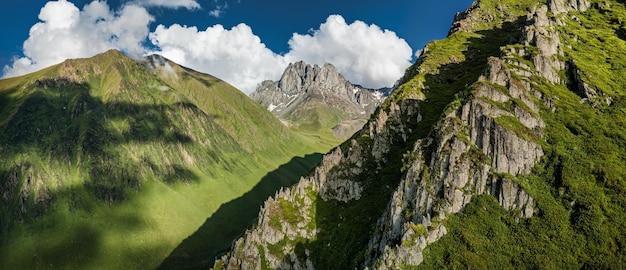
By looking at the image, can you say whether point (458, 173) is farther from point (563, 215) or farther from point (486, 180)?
point (563, 215)

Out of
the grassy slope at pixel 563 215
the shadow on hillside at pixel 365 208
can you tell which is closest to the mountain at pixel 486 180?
the grassy slope at pixel 563 215

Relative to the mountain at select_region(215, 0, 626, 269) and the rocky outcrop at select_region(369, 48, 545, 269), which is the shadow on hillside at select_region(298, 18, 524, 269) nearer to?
the mountain at select_region(215, 0, 626, 269)

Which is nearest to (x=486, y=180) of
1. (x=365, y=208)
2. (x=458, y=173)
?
(x=458, y=173)

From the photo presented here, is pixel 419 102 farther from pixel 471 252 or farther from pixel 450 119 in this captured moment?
pixel 471 252

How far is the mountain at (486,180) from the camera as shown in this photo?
93.1 m

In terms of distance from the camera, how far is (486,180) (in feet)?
345

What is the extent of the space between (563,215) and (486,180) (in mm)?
19149

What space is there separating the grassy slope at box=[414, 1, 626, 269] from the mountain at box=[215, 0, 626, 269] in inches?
10.3

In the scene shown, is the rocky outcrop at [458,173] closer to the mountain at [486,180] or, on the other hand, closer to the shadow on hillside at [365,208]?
the mountain at [486,180]

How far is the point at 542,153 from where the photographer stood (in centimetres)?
10794

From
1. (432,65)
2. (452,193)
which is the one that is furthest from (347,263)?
(432,65)

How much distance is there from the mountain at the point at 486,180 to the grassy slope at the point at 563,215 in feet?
0.85

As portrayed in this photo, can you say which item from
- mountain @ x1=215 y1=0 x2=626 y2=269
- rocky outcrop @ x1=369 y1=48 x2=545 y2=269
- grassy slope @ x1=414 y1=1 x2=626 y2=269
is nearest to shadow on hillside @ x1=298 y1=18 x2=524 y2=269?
mountain @ x1=215 y1=0 x2=626 y2=269

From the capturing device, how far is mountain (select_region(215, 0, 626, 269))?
306 ft
